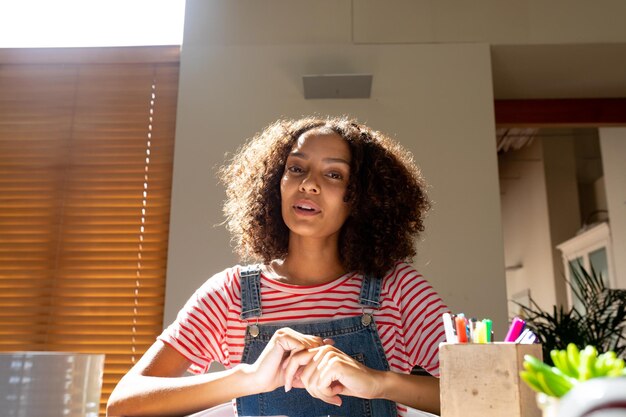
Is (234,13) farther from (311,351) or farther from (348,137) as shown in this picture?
(311,351)

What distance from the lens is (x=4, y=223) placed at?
9.30 feet

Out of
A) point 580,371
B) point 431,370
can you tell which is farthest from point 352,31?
point 580,371

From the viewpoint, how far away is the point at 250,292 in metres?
1.35

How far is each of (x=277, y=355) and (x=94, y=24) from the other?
2.37 m

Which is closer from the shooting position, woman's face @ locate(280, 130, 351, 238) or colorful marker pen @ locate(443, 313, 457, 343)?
colorful marker pen @ locate(443, 313, 457, 343)

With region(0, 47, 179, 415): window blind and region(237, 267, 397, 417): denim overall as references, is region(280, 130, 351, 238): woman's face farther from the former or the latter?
region(0, 47, 179, 415): window blind

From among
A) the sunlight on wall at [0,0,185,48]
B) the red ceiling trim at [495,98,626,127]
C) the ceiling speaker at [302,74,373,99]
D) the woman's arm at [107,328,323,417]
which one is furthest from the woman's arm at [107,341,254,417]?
the red ceiling trim at [495,98,626,127]

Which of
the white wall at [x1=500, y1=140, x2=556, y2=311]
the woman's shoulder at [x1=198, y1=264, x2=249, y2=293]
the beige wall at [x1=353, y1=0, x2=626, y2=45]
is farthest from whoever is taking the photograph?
the white wall at [x1=500, y1=140, x2=556, y2=311]

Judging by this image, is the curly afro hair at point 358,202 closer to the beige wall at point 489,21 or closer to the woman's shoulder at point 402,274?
the woman's shoulder at point 402,274

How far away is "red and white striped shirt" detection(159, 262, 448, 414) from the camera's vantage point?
1.29 m

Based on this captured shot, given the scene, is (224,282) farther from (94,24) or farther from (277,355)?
(94,24)

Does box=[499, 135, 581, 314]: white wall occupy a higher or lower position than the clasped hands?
higher

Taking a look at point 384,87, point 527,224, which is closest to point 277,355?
point 384,87

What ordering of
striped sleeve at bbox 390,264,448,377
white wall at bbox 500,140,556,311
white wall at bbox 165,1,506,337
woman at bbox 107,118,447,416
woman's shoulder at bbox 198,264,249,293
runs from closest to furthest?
woman at bbox 107,118,447,416
striped sleeve at bbox 390,264,448,377
woman's shoulder at bbox 198,264,249,293
white wall at bbox 165,1,506,337
white wall at bbox 500,140,556,311
